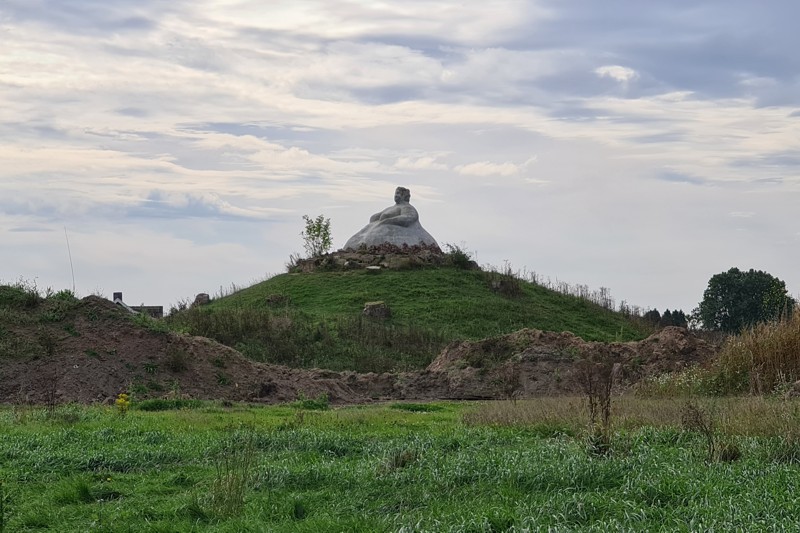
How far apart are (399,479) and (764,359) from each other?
12557 mm

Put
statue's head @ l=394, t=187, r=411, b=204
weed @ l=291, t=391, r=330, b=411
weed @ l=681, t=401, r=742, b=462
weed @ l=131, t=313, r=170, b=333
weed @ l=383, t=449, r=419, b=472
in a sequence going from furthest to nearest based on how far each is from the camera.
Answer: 1. statue's head @ l=394, t=187, r=411, b=204
2. weed @ l=131, t=313, r=170, b=333
3. weed @ l=291, t=391, r=330, b=411
4. weed @ l=383, t=449, r=419, b=472
5. weed @ l=681, t=401, r=742, b=462

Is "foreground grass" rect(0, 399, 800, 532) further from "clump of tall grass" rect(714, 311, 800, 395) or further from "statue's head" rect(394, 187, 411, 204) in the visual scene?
"statue's head" rect(394, 187, 411, 204)

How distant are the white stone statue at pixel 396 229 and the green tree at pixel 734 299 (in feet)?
43.9

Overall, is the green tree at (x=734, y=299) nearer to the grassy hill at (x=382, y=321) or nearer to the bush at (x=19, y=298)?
the grassy hill at (x=382, y=321)

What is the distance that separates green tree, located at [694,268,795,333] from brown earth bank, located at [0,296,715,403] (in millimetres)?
16679

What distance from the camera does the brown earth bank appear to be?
22000 millimetres

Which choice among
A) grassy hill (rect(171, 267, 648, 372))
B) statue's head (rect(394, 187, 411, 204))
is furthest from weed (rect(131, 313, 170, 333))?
statue's head (rect(394, 187, 411, 204))

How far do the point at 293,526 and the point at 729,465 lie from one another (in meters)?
4.35

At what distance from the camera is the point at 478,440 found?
12039mm

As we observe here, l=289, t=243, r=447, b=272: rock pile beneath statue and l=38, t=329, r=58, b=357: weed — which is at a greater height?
l=289, t=243, r=447, b=272: rock pile beneath statue

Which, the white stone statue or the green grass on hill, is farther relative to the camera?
the white stone statue

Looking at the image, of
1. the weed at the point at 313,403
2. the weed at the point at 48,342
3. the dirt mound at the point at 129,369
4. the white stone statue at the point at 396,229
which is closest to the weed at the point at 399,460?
the weed at the point at 313,403

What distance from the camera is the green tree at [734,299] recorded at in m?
41.0

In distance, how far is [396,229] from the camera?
46.4 m
